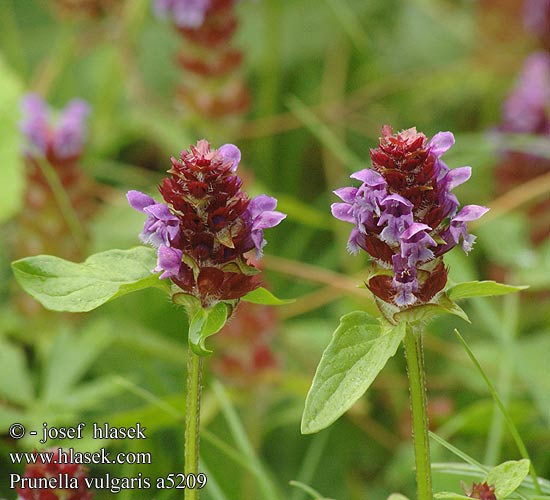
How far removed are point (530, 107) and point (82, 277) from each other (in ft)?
4.21

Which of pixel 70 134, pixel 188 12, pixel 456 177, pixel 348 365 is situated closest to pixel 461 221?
pixel 456 177

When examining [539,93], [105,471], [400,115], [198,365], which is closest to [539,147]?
[539,93]

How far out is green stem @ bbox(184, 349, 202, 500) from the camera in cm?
74

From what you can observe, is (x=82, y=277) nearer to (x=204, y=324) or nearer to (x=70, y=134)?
(x=204, y=324)

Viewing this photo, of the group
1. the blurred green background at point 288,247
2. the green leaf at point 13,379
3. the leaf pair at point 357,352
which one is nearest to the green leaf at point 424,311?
the leaf pair at point 357,352

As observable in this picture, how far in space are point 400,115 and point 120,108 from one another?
0.64m

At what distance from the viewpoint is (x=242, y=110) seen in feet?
5.95

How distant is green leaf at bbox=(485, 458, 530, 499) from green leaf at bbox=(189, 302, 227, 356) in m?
0.24

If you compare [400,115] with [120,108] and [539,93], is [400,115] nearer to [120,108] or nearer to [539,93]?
[539,93]

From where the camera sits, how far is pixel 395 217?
2.34 ft

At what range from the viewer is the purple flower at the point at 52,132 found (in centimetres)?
160

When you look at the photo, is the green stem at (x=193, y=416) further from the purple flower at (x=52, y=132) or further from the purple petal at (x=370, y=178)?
the purple flower at (x=52, y=132)

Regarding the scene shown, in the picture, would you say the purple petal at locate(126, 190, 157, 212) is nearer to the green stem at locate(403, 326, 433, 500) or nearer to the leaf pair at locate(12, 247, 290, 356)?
the leaf pair at locate(12, 247, 290, 356)

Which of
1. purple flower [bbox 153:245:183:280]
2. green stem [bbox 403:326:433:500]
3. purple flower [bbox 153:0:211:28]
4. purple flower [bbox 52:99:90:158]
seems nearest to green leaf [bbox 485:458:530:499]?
green stem [bbox 403:326:433:500]
